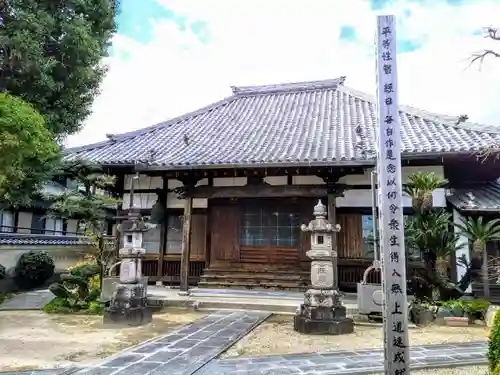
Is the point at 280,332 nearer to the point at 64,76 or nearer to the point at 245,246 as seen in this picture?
the point at 245,246

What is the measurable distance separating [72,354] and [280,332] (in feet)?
12.0

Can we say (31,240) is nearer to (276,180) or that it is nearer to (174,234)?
(174,234)

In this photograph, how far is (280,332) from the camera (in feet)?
25.4

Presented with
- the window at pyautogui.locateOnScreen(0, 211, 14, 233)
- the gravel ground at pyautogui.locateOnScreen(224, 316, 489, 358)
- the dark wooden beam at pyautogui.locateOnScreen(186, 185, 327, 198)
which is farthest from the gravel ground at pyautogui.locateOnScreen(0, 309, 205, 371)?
the window at pyautogui.locateOnScreen(0, 211, 14, 233)

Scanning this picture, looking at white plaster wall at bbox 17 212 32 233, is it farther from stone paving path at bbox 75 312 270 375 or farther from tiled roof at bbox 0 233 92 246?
stone paving path at bbox 75 312 270 375

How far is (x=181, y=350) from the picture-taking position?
6188 millimetres

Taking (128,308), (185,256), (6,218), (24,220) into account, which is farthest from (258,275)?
(24,220)

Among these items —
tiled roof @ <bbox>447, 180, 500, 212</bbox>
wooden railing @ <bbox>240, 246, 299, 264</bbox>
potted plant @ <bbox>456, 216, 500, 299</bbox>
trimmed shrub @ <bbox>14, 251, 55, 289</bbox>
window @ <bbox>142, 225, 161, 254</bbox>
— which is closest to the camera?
potted plant @ <bbox>456, 216, 500, 299</bbox>

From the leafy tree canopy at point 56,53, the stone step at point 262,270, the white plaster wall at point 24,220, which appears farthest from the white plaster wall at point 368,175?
the white plaster wall at point 24,220

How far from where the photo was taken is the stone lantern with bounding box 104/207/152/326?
8398 millimetres

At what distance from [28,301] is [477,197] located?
1263cm

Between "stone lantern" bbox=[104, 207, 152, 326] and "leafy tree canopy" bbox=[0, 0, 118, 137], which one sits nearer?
"stone lantern" bbox=[104, 207, 152, 326]

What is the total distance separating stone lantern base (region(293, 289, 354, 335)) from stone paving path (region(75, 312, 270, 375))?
41.7 inches

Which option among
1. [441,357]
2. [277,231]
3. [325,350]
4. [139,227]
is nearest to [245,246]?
[277,231]
